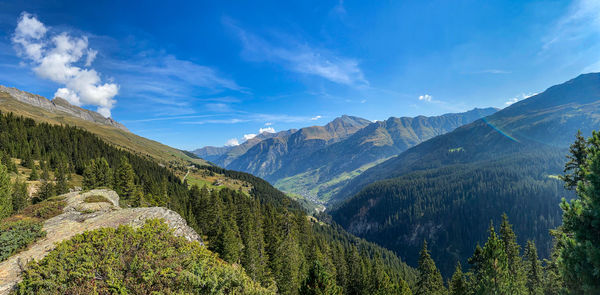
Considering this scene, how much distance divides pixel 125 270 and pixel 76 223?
570 inches

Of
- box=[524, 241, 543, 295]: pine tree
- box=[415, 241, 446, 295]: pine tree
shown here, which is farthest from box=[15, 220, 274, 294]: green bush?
box=[524, 241, 543, 295]: pine tree

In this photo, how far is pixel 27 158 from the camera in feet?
220

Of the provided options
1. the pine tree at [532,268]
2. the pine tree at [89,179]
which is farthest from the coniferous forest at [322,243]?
the pine tree at [89,179]

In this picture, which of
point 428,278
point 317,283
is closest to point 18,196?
point 317,283

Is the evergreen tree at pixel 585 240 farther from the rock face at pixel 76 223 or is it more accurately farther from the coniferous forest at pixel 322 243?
the rock face at pixel 76 223

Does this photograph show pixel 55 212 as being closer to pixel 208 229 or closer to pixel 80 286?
pixel 80 286

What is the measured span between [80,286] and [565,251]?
97.0ft

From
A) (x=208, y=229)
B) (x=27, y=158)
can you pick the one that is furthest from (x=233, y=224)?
(x=27, y=158)

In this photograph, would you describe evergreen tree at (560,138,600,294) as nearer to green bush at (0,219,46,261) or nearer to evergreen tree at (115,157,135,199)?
green bush at (0,219,46,261)

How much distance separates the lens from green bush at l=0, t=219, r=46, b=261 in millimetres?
17378

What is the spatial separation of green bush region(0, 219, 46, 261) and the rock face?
0.59 metres

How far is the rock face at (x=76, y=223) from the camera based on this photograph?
15906 millimetres

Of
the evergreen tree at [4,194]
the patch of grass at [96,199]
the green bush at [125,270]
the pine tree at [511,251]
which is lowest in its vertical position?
the pine tree at [511,251]

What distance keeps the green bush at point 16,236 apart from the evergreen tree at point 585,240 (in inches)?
1516
